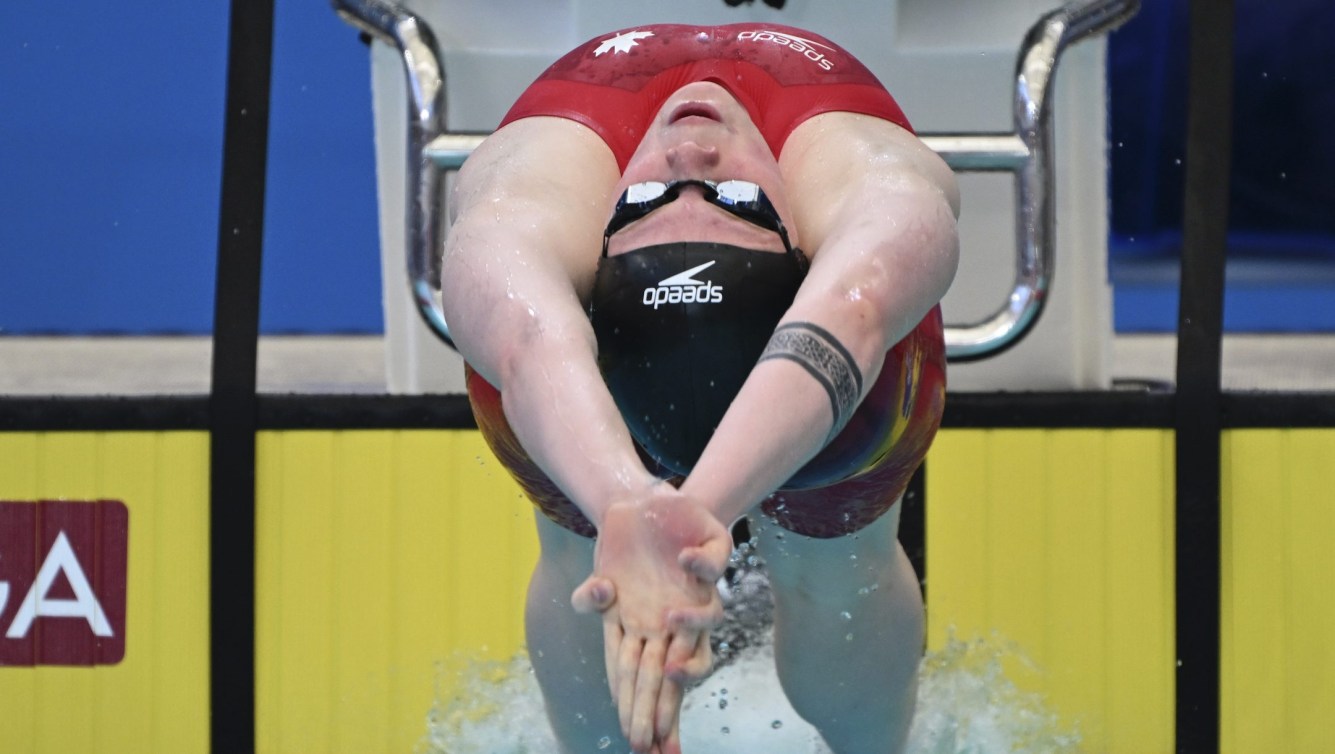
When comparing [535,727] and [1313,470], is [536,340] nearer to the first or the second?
[535,727]

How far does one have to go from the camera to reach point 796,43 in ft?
5.25

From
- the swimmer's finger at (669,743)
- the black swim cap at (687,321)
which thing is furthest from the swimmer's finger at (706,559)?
the black swim cap at (687,321)

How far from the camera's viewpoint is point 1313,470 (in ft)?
7.41

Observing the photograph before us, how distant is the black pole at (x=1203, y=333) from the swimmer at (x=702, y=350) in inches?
30.8

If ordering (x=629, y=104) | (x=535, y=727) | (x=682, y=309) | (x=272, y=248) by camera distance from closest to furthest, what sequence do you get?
(x=682, y=309) < (x=629, y=104) < (x=535, y=727) < (x=272, y=248)

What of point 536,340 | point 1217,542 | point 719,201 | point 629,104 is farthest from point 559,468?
point 1217,542

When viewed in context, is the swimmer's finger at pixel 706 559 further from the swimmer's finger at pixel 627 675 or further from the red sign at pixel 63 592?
the red sign at pixel 63 592

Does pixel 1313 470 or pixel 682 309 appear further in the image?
pixel 1313 470

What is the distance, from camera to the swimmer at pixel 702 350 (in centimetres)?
100

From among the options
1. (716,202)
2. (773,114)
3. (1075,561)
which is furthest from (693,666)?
(1075,561)

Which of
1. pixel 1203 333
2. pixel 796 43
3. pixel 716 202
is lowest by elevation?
pixel 1203 333

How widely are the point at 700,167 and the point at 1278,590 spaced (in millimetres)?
1468

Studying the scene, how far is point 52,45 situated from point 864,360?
210cm

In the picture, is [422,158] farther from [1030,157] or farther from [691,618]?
[691,618]
